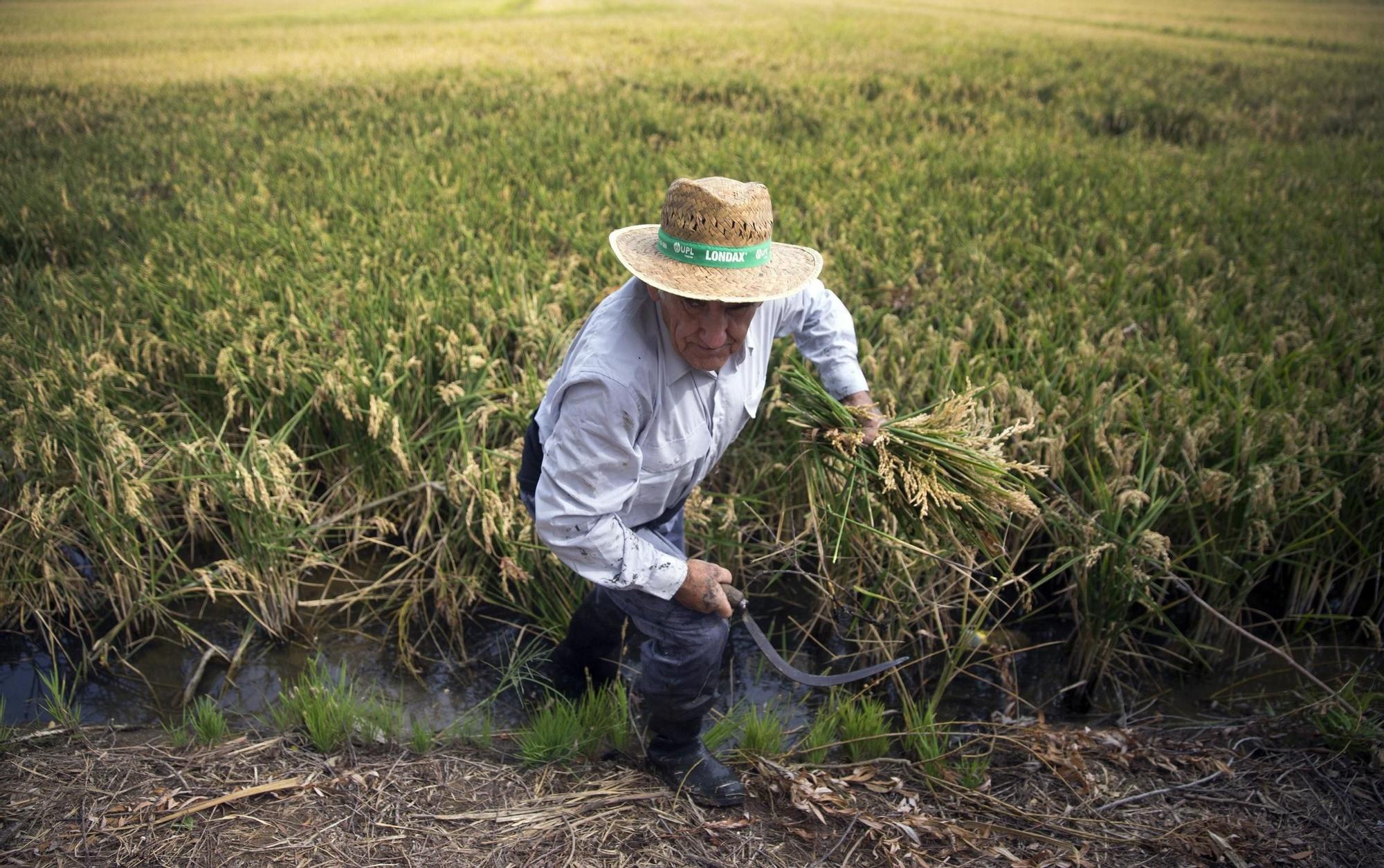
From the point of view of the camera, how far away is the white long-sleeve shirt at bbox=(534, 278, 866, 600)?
1645 mm

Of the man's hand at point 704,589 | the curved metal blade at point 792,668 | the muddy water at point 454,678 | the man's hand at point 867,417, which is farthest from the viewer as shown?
the muddy water at point 454,678

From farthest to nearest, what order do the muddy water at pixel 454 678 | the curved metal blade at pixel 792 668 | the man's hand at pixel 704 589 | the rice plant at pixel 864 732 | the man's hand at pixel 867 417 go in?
the muddy water at pixel 454 678
the rice plant at pixel 864 732
the man's hand at pixel 867 417
the curved metal blade at pixel 792 668
the man's hand at pixel 704 589

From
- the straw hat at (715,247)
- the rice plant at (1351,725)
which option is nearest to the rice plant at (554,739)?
the straw hat at (715,247)

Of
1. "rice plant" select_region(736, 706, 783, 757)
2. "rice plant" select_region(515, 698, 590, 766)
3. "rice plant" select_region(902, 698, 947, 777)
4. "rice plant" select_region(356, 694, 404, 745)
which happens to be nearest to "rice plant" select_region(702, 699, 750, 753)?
"rice plant" select_region(736, 706, 783, 757)

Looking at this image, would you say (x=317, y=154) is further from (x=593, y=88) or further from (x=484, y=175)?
(x=593, y=88)

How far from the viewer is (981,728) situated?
2439 mm

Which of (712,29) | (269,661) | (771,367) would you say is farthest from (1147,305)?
(712,29)

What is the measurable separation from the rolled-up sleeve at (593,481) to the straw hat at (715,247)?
8.9 inches

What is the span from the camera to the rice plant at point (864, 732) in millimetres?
2213

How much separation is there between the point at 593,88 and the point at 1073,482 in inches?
231

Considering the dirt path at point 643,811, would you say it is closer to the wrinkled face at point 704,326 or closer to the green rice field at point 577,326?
the green rice field at point 577,326

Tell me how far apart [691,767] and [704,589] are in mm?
497

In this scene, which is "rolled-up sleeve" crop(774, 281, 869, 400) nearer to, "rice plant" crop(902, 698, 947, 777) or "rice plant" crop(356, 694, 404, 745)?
"rice plant" crop(902, 698, 947, 777)

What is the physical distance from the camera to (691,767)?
6.77ft
